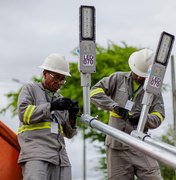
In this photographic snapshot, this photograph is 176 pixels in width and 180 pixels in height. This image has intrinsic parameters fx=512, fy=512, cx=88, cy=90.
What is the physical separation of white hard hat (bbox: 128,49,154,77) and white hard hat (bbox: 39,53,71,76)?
0.70 m

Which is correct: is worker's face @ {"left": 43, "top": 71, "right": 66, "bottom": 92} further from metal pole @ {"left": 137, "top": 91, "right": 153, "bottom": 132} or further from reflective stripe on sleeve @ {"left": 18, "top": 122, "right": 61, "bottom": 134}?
metal pole @ {"left": 137, "top": 91, "right": 153, "bottom": 132}

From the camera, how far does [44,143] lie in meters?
3.96

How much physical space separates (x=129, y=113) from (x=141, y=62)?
0.47 metres

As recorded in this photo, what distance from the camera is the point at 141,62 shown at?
4.55 meters

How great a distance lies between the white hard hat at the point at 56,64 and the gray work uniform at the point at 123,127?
0.59 m

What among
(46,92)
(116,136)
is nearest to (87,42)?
(46,92)

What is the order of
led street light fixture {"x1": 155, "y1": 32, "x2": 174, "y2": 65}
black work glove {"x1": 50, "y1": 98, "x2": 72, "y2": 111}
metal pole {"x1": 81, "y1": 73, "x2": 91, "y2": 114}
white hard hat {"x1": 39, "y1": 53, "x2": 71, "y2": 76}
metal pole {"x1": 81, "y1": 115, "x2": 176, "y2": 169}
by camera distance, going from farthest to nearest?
white hard hat {"x1": 39, "y1": 53, "x2": 71, "y2": 76}, metal pole {"x1": 81, "y1": 73, "x2": 91, "y2": 114}, black work glove {"x1": 50, "y1": 98, "x2": 72, "y2": 111}, led street light fixture {"x1": 155, "y1": 32, "x2": 174, "y2": 65}, metal pole {"x1": 81, "y1": 115, "x2": 176, "y2": 169}

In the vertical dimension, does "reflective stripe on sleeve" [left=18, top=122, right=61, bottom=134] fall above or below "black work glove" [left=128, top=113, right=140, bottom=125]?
above

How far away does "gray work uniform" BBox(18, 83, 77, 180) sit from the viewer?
387 cm

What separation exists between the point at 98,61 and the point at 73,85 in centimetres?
164

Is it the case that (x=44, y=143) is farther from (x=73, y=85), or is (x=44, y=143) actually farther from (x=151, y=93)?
(x=73, y=85)

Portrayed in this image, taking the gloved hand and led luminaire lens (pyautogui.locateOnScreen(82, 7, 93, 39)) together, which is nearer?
led luminaire lens (pyautogui.locateOnScreen(82, 7, 93, 39))

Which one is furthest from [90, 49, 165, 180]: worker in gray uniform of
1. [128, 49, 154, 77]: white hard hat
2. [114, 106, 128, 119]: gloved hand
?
[114, 106, 128, 119]: gloved hand

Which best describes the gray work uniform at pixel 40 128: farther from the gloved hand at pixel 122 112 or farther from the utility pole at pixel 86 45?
the gloved hand at pixel 122 112
